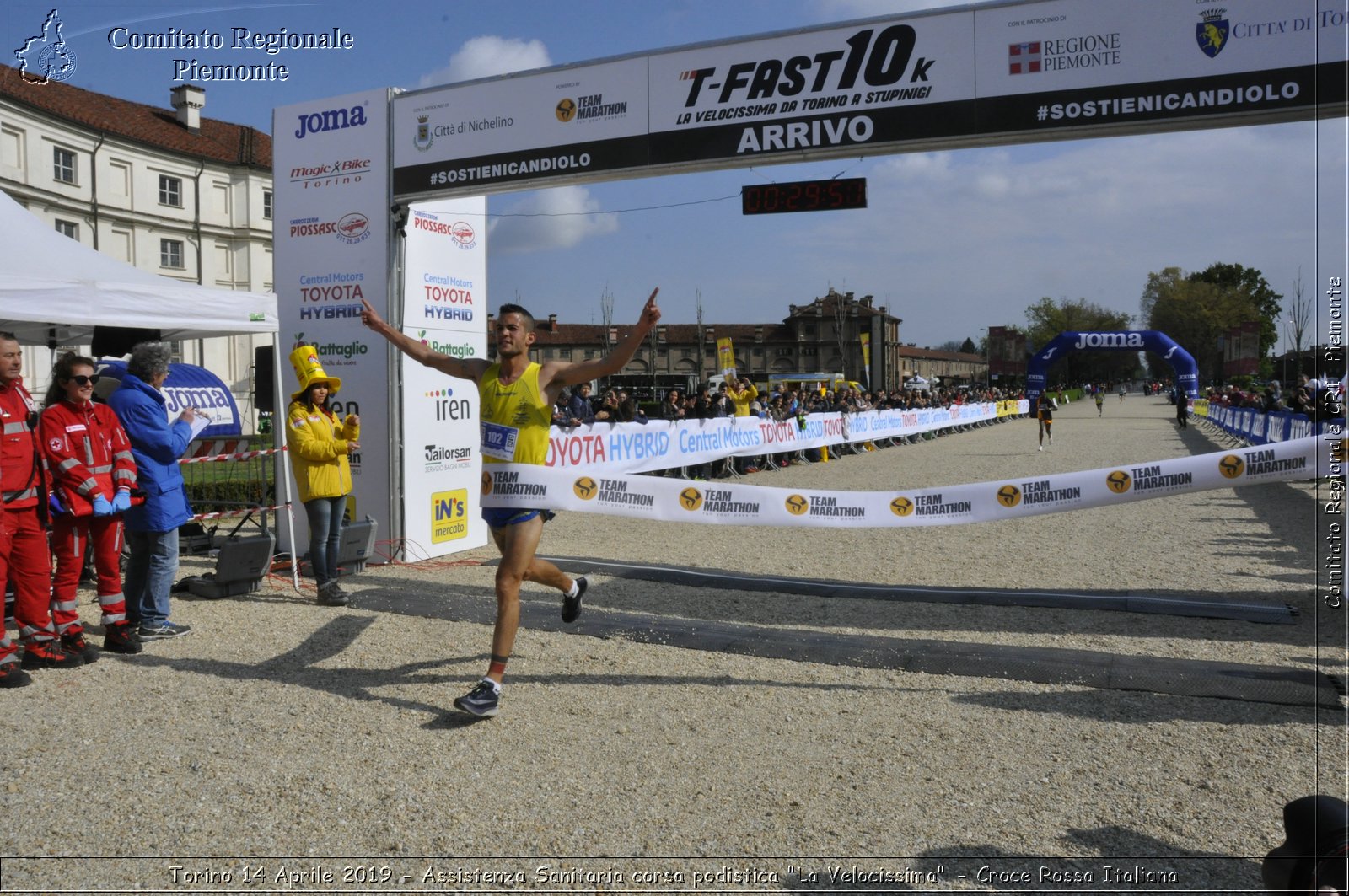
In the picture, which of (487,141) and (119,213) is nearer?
(487,141)

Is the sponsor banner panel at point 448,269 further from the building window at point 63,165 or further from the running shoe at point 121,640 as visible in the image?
the building window at point 63,165

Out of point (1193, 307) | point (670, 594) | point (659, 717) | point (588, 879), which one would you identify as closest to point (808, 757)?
point (659, 717)

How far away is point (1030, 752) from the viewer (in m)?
4.36

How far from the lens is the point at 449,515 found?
1018cm

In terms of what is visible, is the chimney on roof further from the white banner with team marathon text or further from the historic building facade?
the white banner with team marathon text

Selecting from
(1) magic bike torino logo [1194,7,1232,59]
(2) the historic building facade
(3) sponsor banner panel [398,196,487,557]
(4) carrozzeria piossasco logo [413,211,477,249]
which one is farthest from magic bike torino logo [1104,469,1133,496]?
(2) the historic building facade

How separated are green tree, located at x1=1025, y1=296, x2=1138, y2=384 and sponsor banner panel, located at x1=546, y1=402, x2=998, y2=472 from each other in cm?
3559

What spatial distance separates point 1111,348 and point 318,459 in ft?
113

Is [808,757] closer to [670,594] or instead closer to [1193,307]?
[670,594]

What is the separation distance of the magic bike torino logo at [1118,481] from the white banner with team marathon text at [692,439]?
5772 mm

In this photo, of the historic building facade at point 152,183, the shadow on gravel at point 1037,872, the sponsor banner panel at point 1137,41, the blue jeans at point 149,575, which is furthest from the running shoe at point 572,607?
the historic building facade at point 152,183

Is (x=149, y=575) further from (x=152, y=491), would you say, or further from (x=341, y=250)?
(x=341, y=250)

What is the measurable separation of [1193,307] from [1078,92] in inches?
2327

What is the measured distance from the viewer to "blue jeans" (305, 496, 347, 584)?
7719 millimetres
